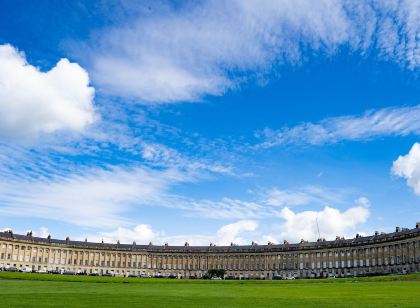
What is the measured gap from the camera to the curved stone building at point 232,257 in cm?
11167

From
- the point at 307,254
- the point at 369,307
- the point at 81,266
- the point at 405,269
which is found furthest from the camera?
the point at 81,266

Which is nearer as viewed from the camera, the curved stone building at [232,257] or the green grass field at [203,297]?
the green grass field at [203,297]

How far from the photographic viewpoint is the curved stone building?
111669mm

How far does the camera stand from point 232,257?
154m

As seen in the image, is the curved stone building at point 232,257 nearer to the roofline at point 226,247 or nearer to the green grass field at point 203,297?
the roofline at point 226,247

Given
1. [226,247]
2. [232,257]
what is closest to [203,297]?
[232,257]

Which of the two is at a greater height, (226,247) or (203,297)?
(226,247)

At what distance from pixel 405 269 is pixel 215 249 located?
69.7 meters

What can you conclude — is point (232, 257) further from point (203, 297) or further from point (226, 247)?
point (203, 297)

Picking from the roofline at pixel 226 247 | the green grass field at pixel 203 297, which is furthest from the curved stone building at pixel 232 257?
the green grass field at pixel 203 297

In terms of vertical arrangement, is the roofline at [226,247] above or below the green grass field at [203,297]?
above

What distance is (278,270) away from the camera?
143 m

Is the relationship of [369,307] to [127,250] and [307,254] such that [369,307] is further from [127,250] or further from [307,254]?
[127,250]

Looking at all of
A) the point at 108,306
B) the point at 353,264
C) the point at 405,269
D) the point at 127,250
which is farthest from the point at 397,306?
the point at 127,250
